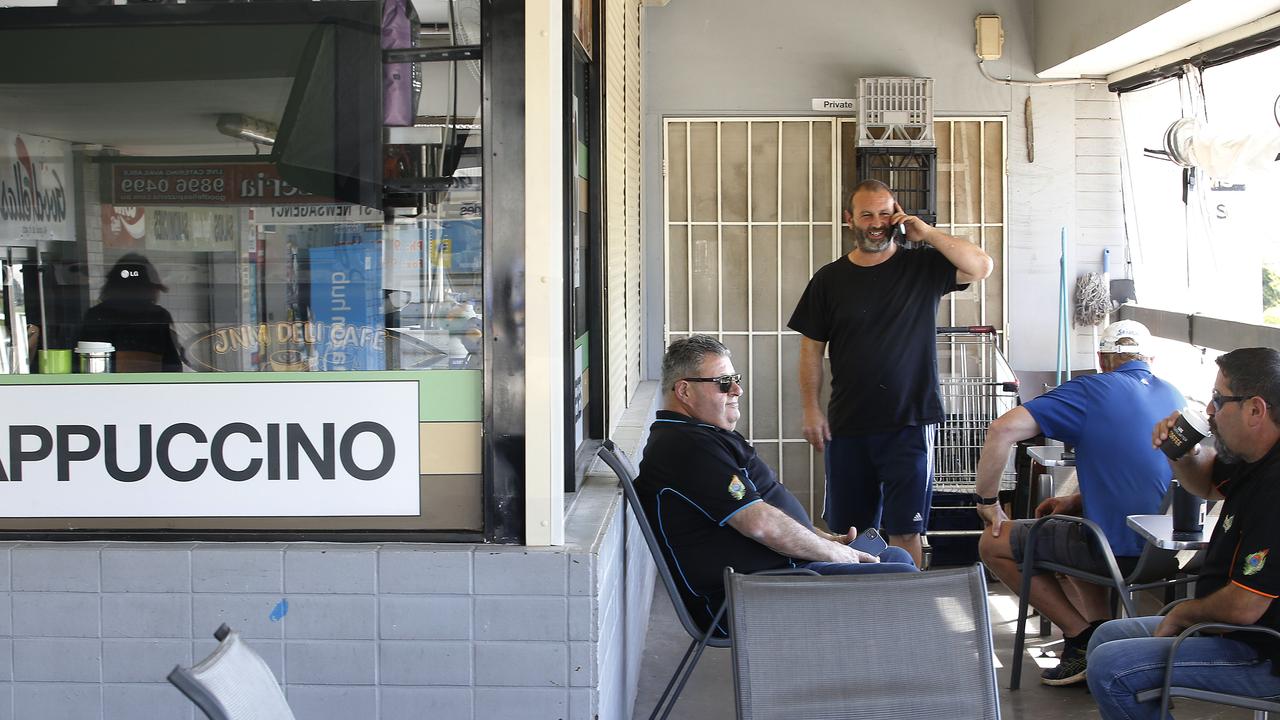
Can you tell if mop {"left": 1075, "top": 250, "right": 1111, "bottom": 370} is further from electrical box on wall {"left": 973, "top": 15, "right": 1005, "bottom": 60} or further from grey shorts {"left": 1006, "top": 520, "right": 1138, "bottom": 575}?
grey shorts {"left": 1006, "top": 520, "right": 1138, "bottom": 575}

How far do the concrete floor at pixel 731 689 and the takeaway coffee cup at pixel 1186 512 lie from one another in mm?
962

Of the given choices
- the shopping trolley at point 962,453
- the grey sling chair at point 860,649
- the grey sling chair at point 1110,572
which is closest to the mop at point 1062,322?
the shopping trolley at point 962,453

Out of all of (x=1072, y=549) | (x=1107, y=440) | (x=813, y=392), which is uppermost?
(x=813, y=392)

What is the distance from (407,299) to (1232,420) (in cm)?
211

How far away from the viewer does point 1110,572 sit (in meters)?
3.93

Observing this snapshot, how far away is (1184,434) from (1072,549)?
890 mm

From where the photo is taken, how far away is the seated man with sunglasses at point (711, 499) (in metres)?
3.28

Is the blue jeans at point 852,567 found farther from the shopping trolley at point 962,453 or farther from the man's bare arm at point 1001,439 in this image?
the shopping trolley at point 962,453

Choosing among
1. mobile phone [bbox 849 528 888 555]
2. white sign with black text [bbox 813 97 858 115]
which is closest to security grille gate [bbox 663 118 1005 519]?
white sign with black text [bbox 813 97 858 115]

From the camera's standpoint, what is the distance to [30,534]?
2.96 meters

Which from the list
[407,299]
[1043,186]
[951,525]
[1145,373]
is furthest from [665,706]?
[1043,186]

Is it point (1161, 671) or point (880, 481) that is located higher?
point (880, 481)

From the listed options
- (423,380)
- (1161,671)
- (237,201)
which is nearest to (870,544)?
(1161,671)

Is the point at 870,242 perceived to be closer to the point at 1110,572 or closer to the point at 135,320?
the point at 1110,572
